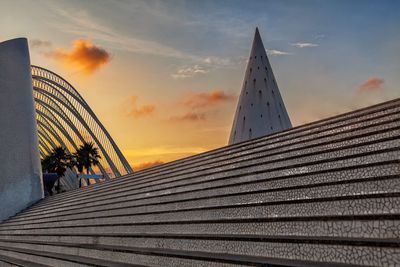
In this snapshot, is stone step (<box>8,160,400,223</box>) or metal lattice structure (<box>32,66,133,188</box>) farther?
metal lattice structure (<box>32,66,133,188</box>)

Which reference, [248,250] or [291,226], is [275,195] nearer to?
[291,226]

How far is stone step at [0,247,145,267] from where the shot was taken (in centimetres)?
436

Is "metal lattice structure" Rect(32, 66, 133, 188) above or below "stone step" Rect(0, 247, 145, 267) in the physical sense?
above

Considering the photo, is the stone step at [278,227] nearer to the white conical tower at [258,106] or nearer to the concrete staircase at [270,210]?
the concrete staircase at [270,210]

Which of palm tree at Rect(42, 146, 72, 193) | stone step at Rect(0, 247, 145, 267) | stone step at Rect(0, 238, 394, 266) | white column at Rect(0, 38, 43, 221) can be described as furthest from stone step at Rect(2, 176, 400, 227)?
palm tree at Rect(42, 146, 72, 193)

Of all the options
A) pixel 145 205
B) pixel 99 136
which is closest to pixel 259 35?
pixel 99 136

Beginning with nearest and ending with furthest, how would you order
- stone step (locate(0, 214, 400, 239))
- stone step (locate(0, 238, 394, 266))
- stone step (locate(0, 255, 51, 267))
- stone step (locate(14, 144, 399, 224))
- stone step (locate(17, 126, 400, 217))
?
stone step (locate(0, 238, 394, 266))
stone step (locate(0, 214, 400, 239))
stone step (locate(14, 144, 399, 224))
stone step (locate(17, 126, 400, 217))
stone step (locate(0, 255, 51, 267))

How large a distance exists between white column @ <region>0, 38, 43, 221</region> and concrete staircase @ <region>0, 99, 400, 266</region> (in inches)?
283

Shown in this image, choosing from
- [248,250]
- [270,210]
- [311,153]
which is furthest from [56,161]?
[248,250]

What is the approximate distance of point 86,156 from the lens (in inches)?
1478

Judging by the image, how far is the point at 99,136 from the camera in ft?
98.4

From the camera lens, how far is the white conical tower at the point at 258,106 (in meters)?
20.5

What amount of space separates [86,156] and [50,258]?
109 feet

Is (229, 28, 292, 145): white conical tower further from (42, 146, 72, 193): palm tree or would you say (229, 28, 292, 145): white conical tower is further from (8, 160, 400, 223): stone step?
(42, 146, 72, 193): palm tree
